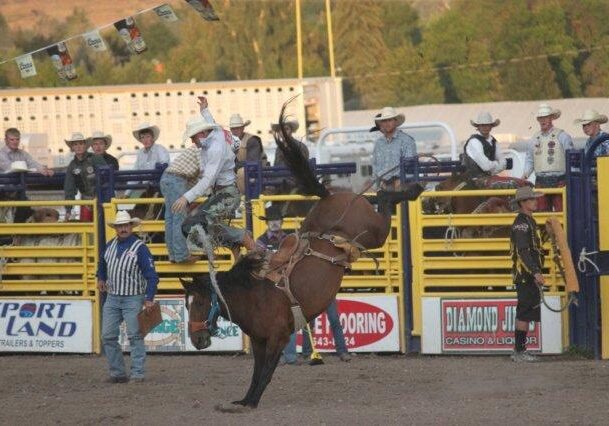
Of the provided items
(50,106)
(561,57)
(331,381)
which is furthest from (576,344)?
(561,57)

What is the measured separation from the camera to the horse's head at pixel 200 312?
10922 mm

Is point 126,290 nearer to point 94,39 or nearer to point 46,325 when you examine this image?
point 46,325

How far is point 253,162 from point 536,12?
43.7 metres

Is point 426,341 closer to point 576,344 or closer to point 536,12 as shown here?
point 576,344

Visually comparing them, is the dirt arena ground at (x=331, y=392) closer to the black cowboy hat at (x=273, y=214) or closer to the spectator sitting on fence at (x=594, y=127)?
the black cowboy hat at (x=273, y=214)

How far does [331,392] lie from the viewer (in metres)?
11.5

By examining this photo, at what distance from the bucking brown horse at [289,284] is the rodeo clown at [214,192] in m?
0.78

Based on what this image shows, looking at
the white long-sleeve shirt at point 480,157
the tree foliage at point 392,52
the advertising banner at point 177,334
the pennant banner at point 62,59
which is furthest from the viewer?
the tree foliage at point 392,52

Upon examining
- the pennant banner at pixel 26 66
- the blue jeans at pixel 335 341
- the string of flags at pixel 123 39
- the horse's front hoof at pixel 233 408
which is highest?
the string of flags at pixel 123 39

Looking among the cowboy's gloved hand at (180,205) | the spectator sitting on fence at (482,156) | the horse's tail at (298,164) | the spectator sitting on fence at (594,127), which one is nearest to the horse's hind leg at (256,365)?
the horse's tail at (298,164)

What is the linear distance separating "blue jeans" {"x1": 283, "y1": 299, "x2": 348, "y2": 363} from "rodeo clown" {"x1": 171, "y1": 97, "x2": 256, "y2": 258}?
165cm

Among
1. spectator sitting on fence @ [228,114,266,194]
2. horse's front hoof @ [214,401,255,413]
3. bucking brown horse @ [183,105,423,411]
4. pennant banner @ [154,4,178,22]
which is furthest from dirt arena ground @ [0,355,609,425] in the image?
pennant banner @ [154,4,178,22]

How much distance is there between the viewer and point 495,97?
183ft

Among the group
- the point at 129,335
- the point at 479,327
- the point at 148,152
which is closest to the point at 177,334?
the point at 129,335
